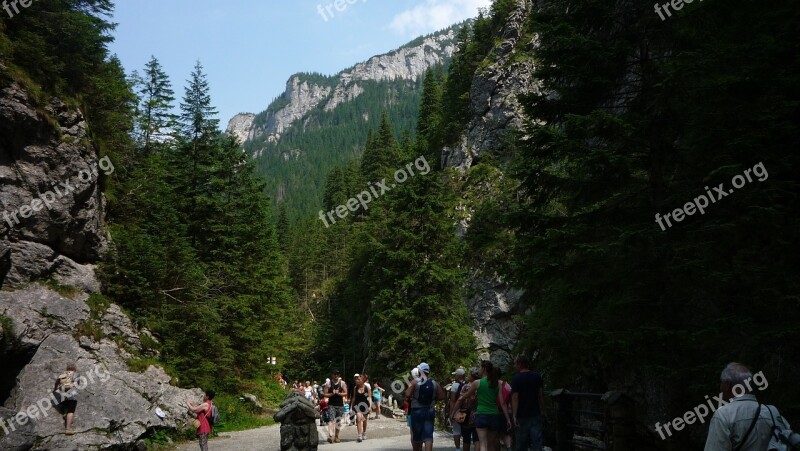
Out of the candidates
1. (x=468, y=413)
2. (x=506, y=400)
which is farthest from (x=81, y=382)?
(x=506, y=400)

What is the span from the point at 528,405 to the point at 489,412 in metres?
0.70

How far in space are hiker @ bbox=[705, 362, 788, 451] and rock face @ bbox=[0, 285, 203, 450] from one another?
11.9m

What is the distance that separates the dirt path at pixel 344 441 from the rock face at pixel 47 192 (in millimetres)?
7542

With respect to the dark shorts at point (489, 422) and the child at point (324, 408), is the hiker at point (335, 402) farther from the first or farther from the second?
the dark shorts at point (489, 422)

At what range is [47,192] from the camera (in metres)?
17.1

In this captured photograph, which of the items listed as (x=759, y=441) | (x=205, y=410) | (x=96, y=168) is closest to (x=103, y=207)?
(x=96, y=168)

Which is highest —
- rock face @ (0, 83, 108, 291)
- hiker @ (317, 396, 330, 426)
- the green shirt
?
rock face @ (0, 83, 108, 291)

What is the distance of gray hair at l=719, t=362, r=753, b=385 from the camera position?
439 cm

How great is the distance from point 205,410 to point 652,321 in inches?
394

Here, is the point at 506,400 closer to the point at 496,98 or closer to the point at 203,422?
the point at 203,422

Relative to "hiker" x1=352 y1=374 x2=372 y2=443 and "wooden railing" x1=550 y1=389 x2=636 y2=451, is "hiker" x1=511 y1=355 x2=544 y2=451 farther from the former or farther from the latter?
"hiker" x1=352 y1=374 x2=372 y2=443

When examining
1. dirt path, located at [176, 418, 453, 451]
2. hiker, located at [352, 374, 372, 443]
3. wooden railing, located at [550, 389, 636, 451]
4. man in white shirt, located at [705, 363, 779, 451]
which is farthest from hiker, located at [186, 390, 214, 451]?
man in white shirt, located at [705, 363, 779, 451]

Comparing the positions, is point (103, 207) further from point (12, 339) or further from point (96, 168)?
point (12, 339)

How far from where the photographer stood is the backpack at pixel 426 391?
10.4m
